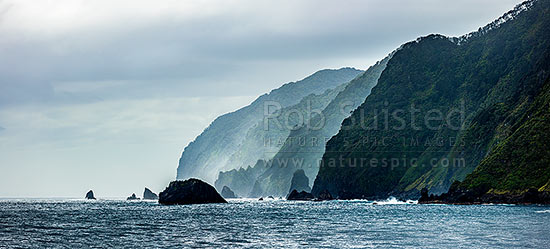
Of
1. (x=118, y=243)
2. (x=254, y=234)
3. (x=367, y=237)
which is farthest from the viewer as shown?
(x=254, y=234)

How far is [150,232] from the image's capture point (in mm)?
94062

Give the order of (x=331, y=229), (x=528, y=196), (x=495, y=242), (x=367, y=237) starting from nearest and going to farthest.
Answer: (x=495, y=242) → (x=367, y=237) → (x=331, y=229) → (x=528, y=196)

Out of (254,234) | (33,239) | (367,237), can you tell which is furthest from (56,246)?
(367,237)

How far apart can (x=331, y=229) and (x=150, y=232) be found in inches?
1146

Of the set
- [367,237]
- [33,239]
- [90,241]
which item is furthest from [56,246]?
[367,237]

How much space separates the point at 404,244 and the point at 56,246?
42289 mm

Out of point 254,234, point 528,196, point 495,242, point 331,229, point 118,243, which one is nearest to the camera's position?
point 495,242

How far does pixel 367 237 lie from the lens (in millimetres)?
81500

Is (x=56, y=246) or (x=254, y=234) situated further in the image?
(x=254, y=234)

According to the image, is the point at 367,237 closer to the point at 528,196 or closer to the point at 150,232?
the point at 150,232

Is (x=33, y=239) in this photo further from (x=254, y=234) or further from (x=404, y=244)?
(x=404, y=244)

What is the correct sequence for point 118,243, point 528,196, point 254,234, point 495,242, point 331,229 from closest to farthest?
point 495,242, point 118,243, point 254,234, point 331,229, point 528,196

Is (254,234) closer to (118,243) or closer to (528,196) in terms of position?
(118,243)

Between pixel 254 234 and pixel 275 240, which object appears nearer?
pixel 275 240
